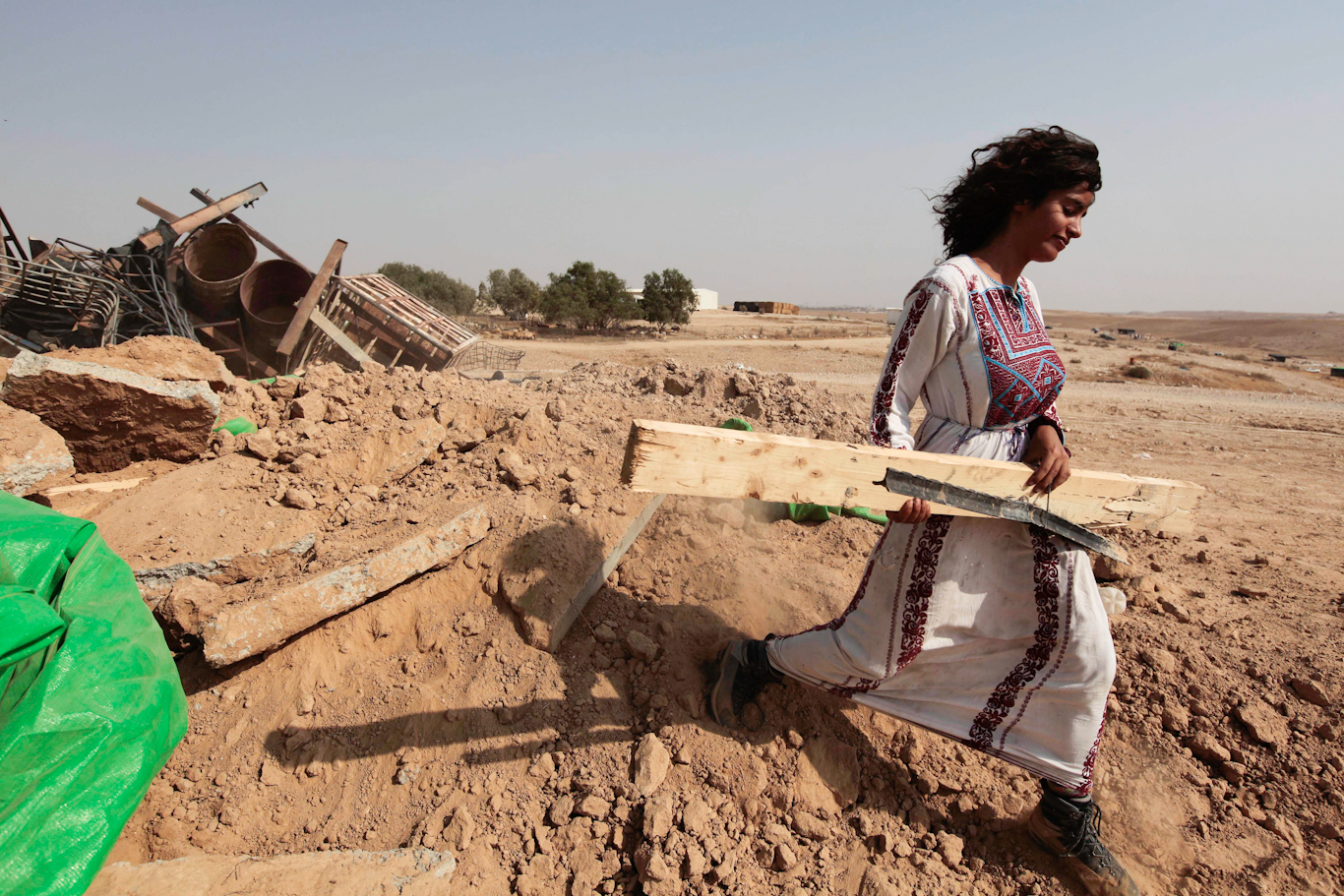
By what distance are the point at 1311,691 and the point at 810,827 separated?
185 cm

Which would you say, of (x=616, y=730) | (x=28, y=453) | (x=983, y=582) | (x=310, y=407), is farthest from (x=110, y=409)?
(x=983, y=582)

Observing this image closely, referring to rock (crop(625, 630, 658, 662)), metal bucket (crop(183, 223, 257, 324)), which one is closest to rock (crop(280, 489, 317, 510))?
rock (crop(625, 630, 658, 662))

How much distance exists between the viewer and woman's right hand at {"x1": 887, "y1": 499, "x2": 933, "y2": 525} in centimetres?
159

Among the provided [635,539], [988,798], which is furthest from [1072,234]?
[635,539]

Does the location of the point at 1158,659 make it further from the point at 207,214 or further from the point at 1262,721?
the point at 207,214

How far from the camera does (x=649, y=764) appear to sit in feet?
6.36

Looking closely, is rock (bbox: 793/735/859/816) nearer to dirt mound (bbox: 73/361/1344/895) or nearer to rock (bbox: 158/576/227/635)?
dirt mound (bbox: 73/361/1344/895)

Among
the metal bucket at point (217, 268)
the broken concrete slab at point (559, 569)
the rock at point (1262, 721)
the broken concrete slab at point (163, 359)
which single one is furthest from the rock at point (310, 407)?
the metal bucket at point (217, 268)

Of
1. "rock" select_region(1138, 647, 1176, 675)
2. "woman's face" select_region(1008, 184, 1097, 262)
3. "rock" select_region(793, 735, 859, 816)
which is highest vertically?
"woman's face" select_region(1008, 184, 1097, 262)

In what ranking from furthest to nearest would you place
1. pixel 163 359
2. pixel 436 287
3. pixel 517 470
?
1. pixel 436 287
2. pixel 163 359
3. pixel 517 470

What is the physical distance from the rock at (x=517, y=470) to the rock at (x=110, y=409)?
6.03 ft

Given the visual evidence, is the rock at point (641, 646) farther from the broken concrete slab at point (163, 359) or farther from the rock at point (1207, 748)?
the broken concrete slab at point (163, 359)

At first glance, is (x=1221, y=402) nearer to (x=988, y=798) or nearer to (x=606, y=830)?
(x=988, y=798)

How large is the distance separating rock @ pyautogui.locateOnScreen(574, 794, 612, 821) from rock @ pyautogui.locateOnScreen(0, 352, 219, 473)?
2954 millimetres
